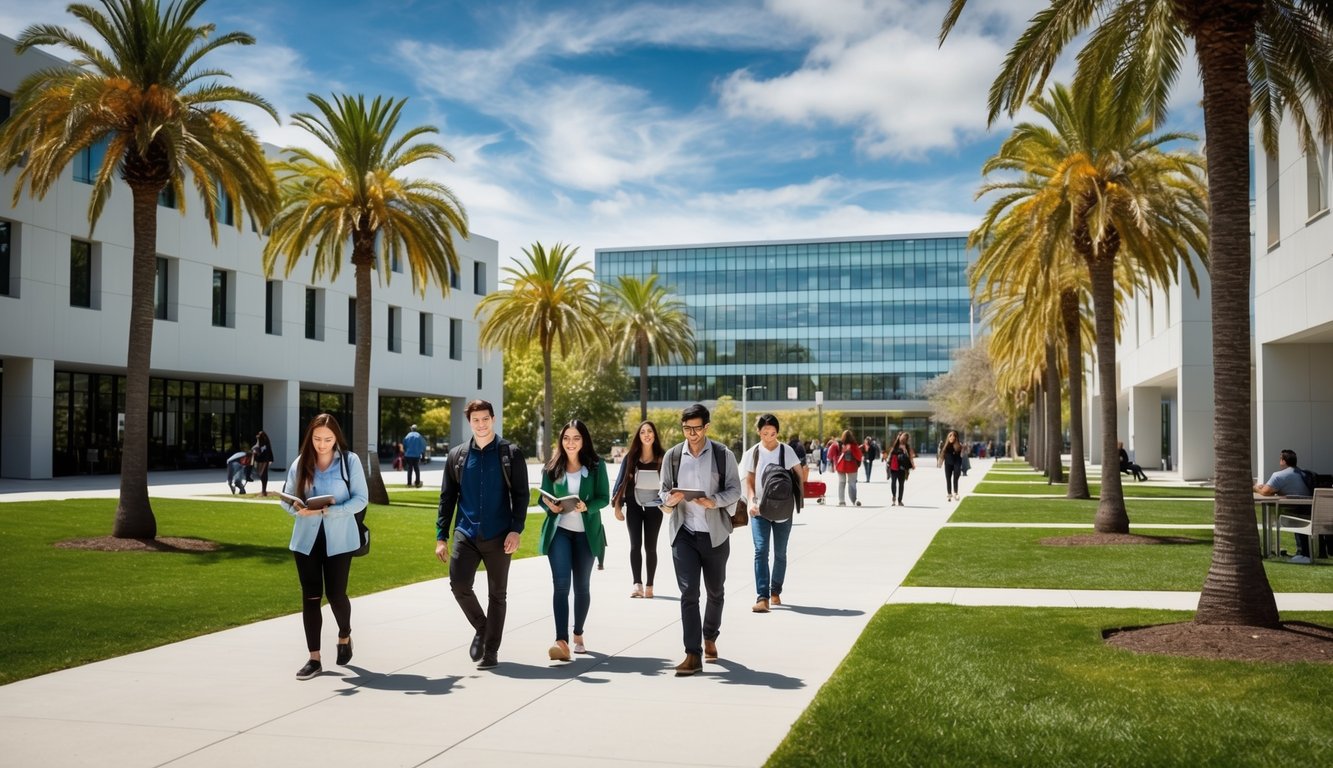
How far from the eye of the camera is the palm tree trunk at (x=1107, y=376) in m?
18.8

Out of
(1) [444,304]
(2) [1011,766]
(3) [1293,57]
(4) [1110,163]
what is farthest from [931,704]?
(1) [444,304]

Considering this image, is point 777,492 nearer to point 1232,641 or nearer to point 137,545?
point 1232,641

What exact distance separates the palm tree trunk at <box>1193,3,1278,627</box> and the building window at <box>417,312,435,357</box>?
162ft

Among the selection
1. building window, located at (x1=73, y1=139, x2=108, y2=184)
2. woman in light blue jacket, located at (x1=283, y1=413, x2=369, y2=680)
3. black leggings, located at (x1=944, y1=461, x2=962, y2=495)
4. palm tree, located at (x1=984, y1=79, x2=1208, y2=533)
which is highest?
building window, located at (x1=73, y1=139, x2=108, y2=184)

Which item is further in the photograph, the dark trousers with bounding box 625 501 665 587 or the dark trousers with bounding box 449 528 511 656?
the dark trousers with bounding box 625 501 665 587

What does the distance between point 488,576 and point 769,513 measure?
382 cm

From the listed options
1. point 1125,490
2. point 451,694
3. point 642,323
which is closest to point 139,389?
point 451,694

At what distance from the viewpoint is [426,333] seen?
56.5m

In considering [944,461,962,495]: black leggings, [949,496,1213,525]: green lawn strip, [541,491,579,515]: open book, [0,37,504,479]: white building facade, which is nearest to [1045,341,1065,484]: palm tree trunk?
[944,461,962,495]: black leggings

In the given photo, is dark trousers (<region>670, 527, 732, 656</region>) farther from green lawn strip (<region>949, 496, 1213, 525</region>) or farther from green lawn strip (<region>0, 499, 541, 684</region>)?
green lawn strip (<region>949, 496, 1213, 525</region>)

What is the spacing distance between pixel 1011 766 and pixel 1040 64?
8.66m

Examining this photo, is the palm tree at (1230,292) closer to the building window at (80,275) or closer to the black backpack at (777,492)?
the black backpack at (777,492)

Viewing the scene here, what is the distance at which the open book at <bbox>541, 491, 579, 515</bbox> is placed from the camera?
8.30m

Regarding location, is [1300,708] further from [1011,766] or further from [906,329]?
[906,329]
